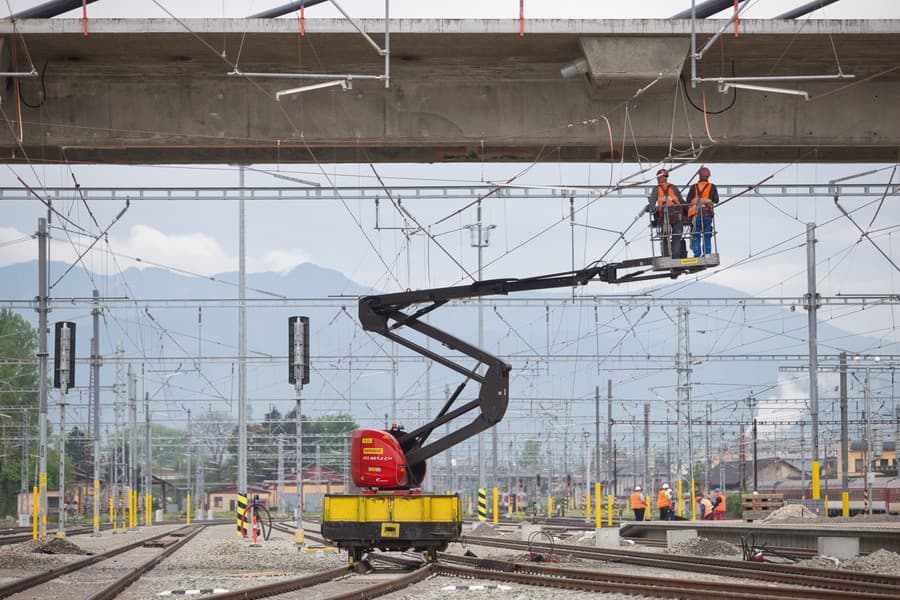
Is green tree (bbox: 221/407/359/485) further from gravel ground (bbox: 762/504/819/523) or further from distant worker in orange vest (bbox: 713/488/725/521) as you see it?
gravel ground (bbox: 762/504/819/523)

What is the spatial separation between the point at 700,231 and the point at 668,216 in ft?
1.73

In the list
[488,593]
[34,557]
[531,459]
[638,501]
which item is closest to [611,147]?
[488,593]

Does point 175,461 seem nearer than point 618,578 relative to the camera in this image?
No

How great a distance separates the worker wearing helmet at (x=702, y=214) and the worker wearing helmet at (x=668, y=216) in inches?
7.7

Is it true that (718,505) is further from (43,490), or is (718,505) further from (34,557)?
(34,557)

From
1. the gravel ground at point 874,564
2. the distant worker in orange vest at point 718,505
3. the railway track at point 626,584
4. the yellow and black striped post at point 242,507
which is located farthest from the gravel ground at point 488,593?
the distant worker in orange vest at point 718,505

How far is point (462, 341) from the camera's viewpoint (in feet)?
66.8

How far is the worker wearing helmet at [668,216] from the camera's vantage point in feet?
63.4

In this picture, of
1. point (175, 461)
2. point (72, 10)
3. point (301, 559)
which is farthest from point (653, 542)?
point (175, 461)

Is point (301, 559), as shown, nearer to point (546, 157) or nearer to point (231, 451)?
point (546, 157)

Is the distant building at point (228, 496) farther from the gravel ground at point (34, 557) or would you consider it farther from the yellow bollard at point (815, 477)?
the gravel ground at point (34, 557)

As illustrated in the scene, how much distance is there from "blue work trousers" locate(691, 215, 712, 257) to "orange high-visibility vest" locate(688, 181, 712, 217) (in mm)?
118

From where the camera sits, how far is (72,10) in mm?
18844

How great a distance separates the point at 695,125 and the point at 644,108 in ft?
2.69
